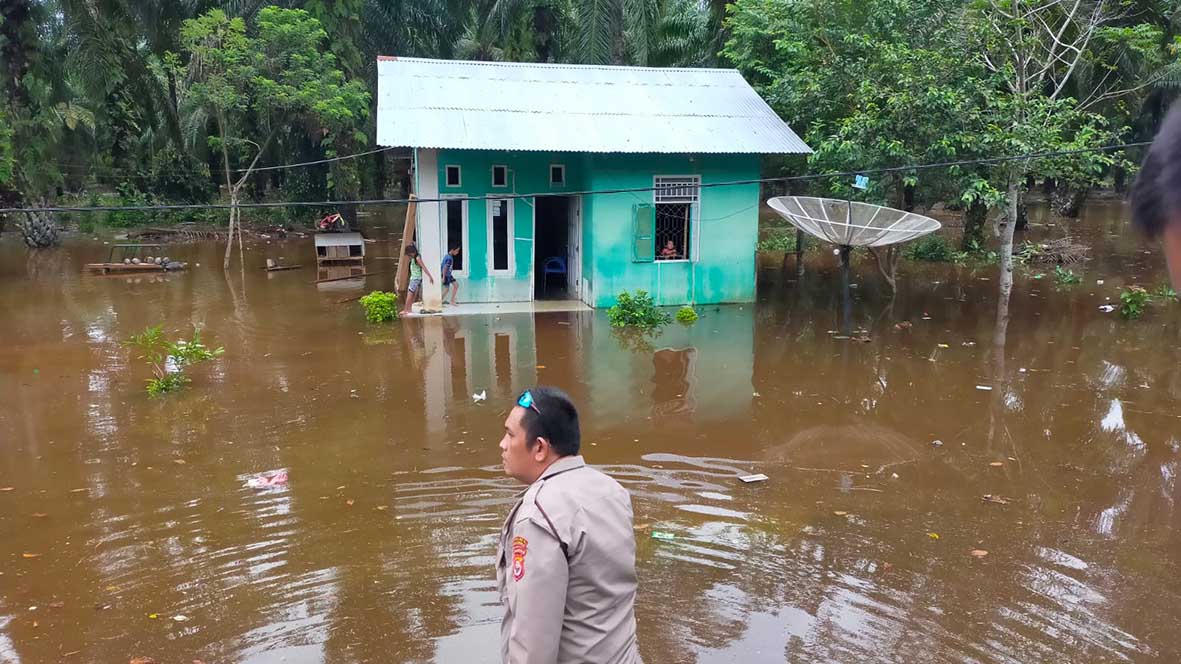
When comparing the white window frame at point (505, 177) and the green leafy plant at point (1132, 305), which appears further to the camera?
the white window frame at point (505, 177)

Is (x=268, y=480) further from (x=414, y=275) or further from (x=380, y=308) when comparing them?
(x=414, y=275)

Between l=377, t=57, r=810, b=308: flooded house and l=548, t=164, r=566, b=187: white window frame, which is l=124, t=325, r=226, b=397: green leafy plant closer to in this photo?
l=377, t=57, r=810, b=308: flooded house

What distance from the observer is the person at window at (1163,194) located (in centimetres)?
103

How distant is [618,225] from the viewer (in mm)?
14102

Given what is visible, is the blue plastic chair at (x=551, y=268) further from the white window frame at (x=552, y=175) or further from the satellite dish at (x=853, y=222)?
the satellite dish at (x=853, y=222)

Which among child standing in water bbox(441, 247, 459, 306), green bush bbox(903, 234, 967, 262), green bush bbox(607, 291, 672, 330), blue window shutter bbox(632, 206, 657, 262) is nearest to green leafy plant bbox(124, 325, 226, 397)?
child standing in water bbox(441, 247, 459, 306)

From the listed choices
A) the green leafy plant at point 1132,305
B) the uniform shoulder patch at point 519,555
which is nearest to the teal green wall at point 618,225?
the green leafy plant at point 1132,305

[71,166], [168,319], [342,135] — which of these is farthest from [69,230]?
[168,319]

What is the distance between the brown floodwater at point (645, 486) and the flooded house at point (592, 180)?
1645 mm

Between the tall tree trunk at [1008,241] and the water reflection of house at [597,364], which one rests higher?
the tall tree trunk at [1008,241]

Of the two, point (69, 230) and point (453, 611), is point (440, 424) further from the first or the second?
point (69, 230)

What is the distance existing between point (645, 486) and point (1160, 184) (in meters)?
5.78

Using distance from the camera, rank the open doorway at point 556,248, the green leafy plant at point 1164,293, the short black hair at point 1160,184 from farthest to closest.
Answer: the open doorway at point 556,248, the green leafy plant at point 1164,293, the short black hair at point 1160,184

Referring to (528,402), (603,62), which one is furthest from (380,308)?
(603,62)
